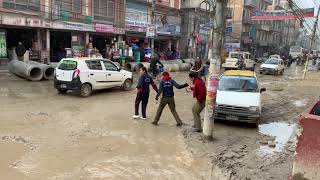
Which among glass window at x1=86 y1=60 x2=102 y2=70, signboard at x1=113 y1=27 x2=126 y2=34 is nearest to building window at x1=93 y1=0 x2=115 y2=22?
signboard at x1=113 y1=27 x2=126 y2=34

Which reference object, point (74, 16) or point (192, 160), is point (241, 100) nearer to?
point (192, 160)

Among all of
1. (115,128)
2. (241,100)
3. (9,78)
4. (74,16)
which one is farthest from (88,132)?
(74,16)

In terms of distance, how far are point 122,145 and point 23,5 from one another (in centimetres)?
1615

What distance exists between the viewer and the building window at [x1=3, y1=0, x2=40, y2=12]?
68.2 feet

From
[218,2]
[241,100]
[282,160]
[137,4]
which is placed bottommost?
[282,160]

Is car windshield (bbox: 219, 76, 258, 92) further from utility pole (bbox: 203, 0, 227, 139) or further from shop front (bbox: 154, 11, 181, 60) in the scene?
shop front (bbox: 154, 11, 181, 60)

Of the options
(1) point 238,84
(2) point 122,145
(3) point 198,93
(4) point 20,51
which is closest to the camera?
(2) point 122,145

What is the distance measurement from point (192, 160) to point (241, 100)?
4060mm

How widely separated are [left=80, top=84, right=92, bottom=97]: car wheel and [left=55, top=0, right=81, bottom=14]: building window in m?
10.6

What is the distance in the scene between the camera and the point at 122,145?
29.0ft

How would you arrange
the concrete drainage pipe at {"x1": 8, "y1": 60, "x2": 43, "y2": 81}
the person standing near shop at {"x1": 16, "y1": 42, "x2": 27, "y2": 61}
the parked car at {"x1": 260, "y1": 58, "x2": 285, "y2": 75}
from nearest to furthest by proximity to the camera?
the concrete drainage pipe at {"x1": 8, "y1": 60, "x2": 43, "y2": 81}
the person standing near shop at {"x1": 16, "y1": 42, "x2": 27, "y2": 61}
the parked car at {"x1": 260, "y1": 58, "x2": 285, "y2": 75}

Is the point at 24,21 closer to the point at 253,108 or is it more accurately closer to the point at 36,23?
the point at 36,23

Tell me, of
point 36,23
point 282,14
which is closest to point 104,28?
point 36,23

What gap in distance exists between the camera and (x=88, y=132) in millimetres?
9859
